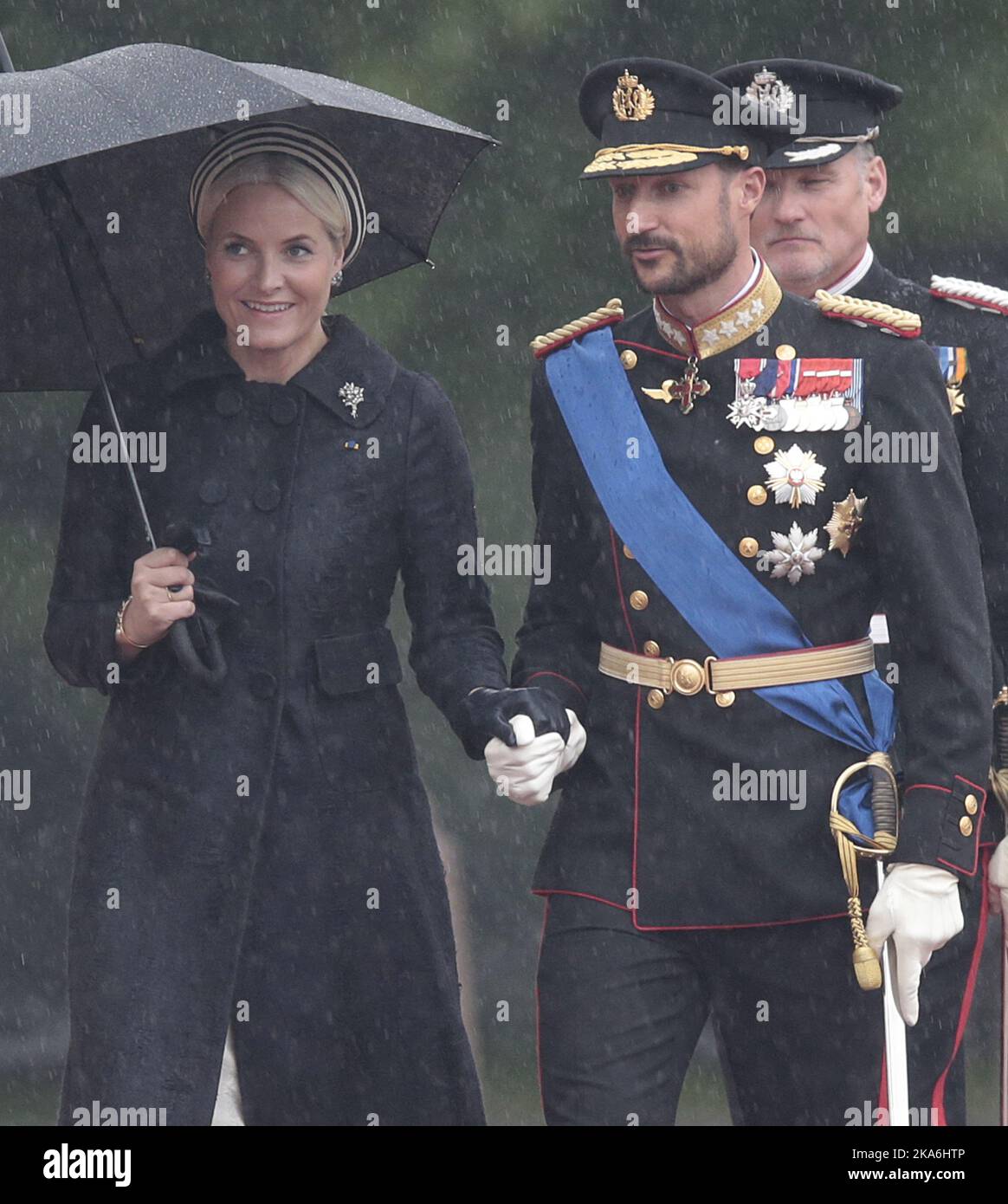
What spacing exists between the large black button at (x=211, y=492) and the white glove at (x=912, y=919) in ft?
5.14

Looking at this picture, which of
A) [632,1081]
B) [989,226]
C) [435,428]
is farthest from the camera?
[989,226]

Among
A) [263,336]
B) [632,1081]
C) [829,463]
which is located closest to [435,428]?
[263,336]

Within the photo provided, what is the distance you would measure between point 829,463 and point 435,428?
859 millimetres

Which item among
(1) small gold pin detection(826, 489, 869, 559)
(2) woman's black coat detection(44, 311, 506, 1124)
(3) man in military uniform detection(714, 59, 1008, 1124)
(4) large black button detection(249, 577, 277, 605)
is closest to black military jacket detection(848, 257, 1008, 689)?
(3) man in military uniform detection(714, 59, 1008, 1124)

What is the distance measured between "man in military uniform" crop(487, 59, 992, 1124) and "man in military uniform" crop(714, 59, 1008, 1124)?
26 cm

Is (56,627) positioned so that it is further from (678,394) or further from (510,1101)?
(510,1101)

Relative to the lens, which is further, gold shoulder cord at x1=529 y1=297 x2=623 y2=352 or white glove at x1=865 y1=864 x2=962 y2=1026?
gold shoulder cord at x1=529 y1=297 x2=623 y2=352

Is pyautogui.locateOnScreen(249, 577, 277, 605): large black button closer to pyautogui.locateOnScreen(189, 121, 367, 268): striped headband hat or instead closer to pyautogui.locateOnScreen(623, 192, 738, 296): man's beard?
pyautogui.locateOnScreen(189, 121, 367, 268): striped headband hat

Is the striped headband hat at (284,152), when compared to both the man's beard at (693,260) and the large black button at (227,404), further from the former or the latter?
the man's beard at (693,260)

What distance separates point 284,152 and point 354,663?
1044 millimetres

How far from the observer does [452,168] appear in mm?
6414

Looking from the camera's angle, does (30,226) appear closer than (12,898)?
Yes

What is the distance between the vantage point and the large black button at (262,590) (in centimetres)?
611

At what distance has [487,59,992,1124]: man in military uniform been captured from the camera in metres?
5.79
